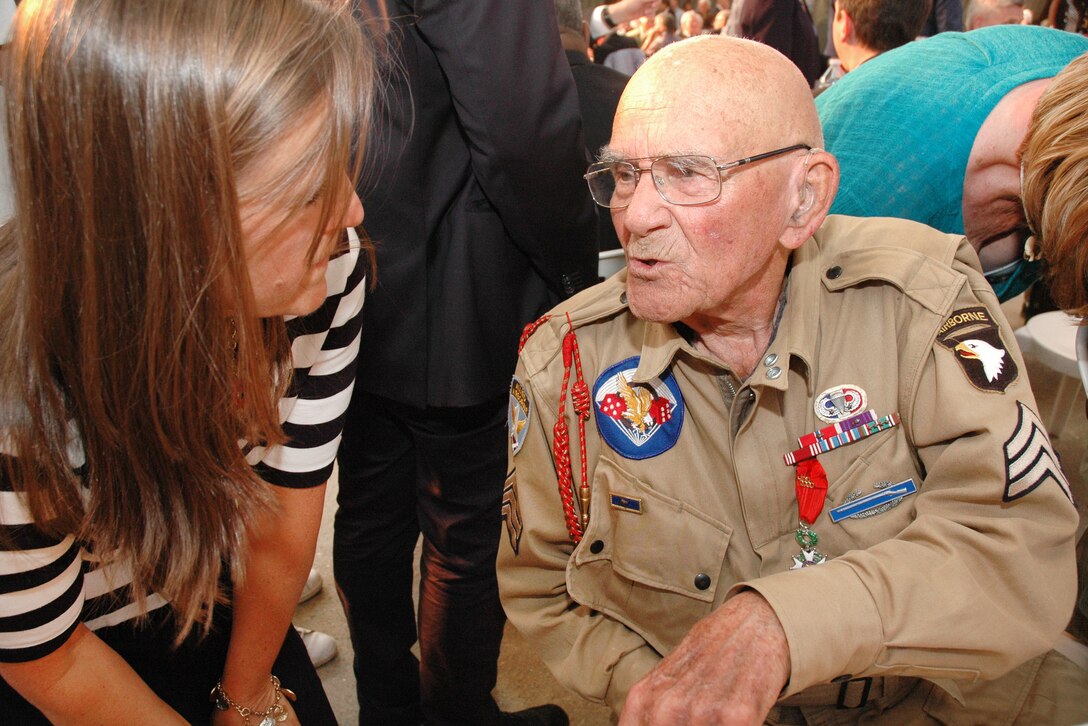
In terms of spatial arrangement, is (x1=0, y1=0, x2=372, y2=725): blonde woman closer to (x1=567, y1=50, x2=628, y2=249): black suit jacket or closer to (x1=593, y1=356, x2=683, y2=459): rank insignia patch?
(x1=593, y1=356, x2=683, y2=459): rank insignia patch

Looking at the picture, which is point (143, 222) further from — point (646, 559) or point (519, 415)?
point (646, 559)

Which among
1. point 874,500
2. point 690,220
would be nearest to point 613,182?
point 690,220

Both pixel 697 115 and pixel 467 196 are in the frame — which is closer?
pixel 697 115

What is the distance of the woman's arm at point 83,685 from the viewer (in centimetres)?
105

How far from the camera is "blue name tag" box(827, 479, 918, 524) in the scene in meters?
1.24

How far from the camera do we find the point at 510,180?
5.60 feet

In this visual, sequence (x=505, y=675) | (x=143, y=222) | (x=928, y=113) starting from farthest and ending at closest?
(x=505, y=675), (x=928, y=113), (x=143, y=222)

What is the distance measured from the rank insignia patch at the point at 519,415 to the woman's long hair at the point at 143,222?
476 millimetres

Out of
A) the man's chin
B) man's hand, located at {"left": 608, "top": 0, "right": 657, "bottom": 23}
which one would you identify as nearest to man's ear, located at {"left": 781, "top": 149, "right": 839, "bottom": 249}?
the man's chin

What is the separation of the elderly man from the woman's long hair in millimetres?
519

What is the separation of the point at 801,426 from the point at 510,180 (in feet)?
2.66

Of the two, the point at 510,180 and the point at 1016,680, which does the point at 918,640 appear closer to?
the point at 1016,680

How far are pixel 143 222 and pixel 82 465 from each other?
0.34m

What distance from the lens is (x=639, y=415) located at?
135cm
